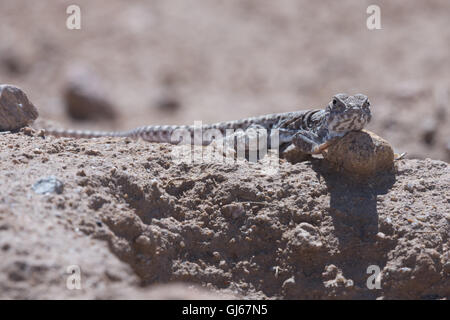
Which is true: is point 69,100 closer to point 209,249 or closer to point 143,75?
point 143,75

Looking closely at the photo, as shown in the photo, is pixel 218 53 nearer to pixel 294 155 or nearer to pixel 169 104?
pixel 169 104

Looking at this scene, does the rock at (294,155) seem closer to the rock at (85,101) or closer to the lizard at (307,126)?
the lizard at (307,126)

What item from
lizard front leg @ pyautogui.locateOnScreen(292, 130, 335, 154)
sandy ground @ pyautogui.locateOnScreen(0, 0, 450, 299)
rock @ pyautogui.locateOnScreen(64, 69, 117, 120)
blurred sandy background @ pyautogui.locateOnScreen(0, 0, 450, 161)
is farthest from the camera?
blurred sandy background @ pyautogui.locateOnScreen(0, 0, 450, 161)

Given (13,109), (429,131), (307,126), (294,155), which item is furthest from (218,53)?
(294,155)

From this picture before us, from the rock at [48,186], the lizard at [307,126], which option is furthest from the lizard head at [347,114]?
the rock at [48,186]

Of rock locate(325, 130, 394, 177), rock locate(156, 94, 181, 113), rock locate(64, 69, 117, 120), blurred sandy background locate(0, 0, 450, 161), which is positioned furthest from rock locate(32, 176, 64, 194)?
rock locate(156, 94, 181, 113)

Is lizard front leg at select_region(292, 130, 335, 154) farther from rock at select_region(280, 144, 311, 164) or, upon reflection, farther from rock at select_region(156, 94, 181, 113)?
rock at select_region(156, 94, 181, 113)

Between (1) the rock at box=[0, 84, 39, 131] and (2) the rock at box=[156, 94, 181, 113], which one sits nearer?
(1) the rock at box=[0, 84, 39, 131]
